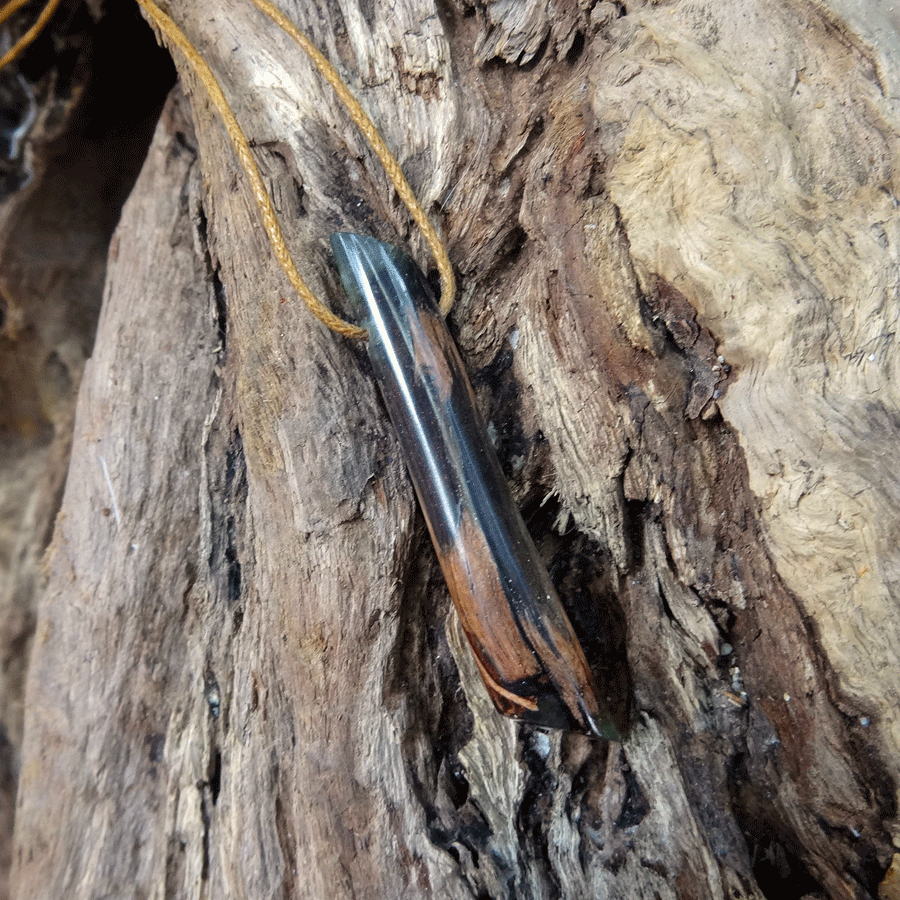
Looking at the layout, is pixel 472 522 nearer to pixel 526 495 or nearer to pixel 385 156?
pixel 526 495

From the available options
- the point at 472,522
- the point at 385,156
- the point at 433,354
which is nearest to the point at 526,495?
the point at 472,522

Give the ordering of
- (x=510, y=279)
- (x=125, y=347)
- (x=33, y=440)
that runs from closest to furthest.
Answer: (x=510, y=279) → (x=125, y=347) → (x=33, y=440)

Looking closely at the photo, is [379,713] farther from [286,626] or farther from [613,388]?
[613,388]

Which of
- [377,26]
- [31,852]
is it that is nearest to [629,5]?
[377,26]

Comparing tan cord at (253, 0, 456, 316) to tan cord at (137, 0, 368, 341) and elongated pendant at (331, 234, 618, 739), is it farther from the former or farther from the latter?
tan cord at (137, 0, 368, 341)

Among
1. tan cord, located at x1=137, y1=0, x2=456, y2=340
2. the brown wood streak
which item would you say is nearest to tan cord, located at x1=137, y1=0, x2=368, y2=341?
tan cord, located at x1=137, y1=0, x2=456, y2=340

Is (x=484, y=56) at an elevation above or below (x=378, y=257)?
above

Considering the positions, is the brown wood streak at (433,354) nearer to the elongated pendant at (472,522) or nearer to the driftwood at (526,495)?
the elongated pendant at (472,522)
